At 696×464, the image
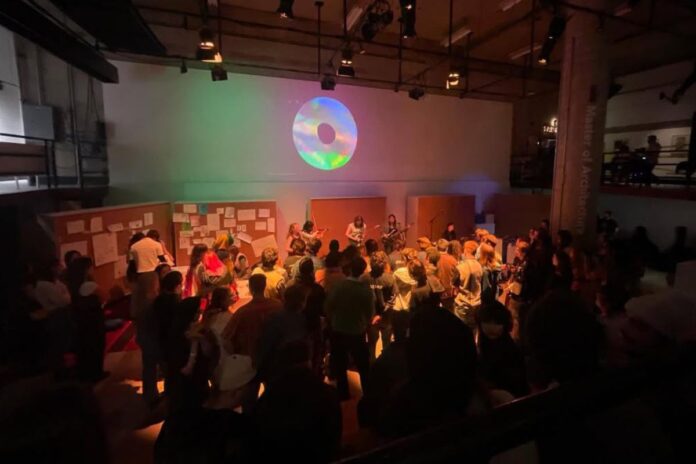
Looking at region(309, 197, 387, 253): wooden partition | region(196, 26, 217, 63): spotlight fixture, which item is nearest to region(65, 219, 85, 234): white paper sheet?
region(196, 26, 217, 63): spotlight fixture

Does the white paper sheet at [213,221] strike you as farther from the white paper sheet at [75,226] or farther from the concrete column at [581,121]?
the concrete column at [581,121]

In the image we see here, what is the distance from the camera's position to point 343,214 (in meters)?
8.36

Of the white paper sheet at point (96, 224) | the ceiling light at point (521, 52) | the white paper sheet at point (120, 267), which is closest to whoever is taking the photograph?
the white paper sheet at point (96, 224)

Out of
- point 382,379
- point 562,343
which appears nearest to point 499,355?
point 382,379

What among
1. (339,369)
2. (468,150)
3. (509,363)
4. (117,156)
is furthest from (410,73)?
(509,363)

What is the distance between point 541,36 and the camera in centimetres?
832

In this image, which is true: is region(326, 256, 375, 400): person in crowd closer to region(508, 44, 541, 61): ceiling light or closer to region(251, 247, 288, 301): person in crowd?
region(251, 247, 288, 301): person in crowd

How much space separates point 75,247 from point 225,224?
273 cm

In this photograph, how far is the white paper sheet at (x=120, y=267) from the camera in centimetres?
587

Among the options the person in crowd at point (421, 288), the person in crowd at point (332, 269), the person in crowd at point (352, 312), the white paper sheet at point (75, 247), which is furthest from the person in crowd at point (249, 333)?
the white paper sheet at point (75, 247)

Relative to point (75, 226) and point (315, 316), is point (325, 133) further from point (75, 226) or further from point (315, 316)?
point (315, 316)

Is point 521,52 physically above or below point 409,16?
above

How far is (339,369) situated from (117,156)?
6.46m

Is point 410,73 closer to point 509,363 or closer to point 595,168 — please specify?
point 595,168
